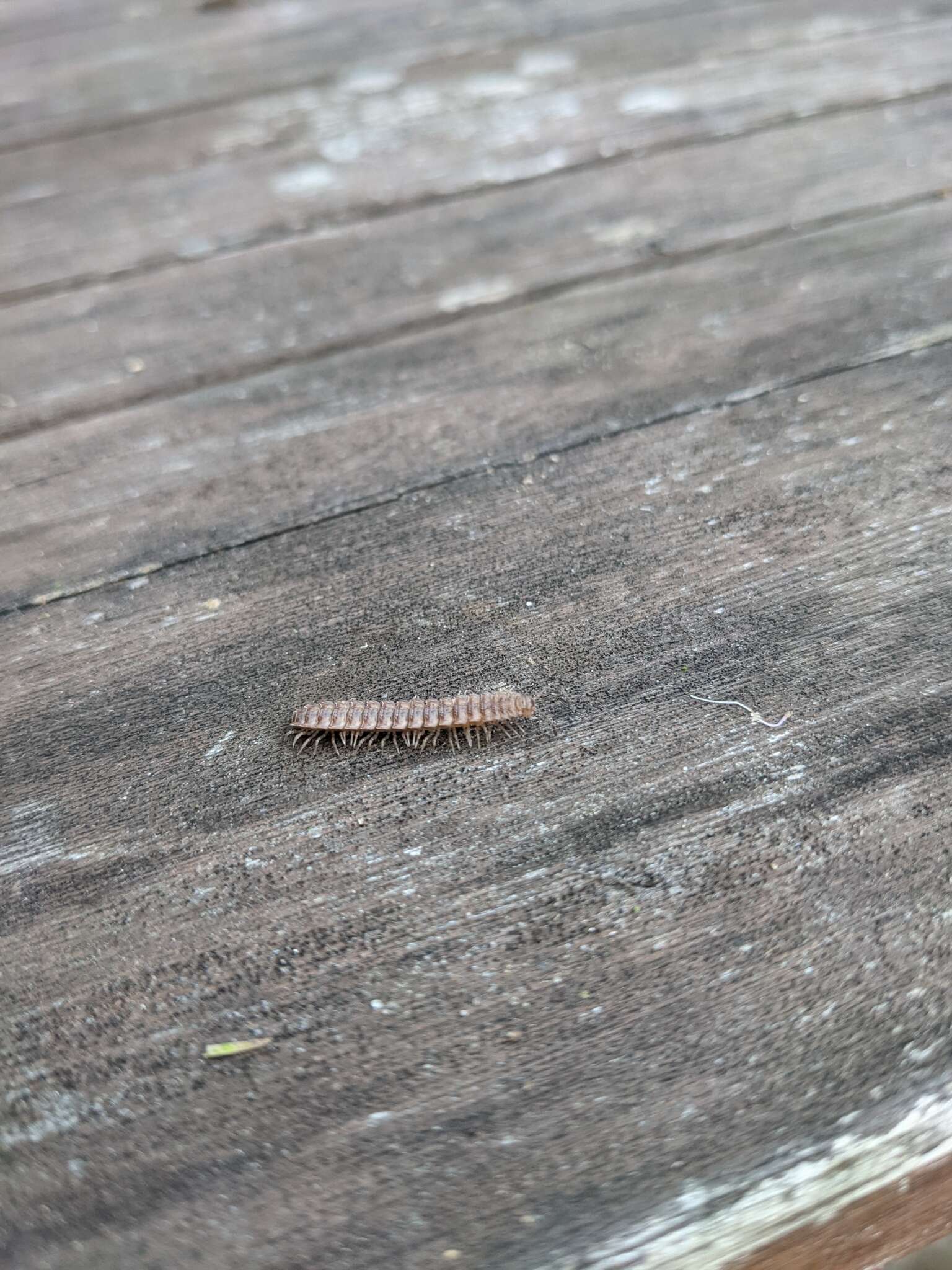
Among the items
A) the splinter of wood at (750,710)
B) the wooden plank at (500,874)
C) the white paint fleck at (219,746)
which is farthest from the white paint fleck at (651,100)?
the white paint fleck at (219,746)

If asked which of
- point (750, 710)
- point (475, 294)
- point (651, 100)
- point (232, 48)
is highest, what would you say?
point (232, 48)

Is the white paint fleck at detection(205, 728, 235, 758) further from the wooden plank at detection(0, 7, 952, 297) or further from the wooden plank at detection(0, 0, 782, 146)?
the wooden plank at detection(0, 0, 782, 146)

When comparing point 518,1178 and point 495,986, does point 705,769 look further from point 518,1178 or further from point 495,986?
point 518,1178

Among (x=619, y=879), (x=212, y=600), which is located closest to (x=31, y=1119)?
(x=619, y=879)

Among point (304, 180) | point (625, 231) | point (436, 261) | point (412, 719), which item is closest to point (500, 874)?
point (412, 719)

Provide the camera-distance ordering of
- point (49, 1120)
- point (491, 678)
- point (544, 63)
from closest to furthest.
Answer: point (49, 1120), point (491, 678), point (544, 63)

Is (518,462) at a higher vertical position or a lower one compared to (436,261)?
lower

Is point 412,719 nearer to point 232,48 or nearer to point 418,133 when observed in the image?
point 418,133
